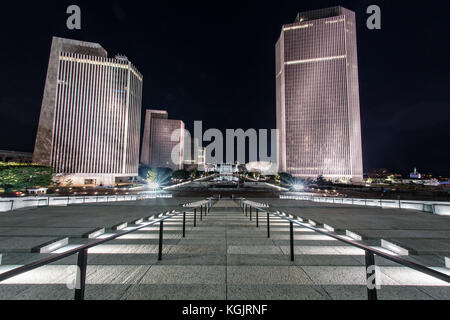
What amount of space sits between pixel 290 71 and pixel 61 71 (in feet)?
423

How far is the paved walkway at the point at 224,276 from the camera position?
11.1ft

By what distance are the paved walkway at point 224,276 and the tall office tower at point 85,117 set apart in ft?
355

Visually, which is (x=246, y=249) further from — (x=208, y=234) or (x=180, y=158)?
(x=180, y=158)

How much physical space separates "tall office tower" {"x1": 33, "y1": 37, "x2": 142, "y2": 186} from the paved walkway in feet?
355

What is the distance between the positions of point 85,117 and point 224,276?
386 ft

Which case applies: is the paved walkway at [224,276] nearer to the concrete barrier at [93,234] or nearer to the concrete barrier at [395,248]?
the concrete barrier at [395,248]

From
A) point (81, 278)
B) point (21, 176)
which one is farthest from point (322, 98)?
point (21, 176)

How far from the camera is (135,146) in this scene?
11300cm

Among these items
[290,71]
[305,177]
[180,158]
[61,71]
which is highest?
[290,71]

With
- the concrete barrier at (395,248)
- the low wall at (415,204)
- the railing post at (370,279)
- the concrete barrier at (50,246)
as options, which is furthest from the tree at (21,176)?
the low wall at (415,204)

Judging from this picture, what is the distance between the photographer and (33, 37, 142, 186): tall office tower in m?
91.5
